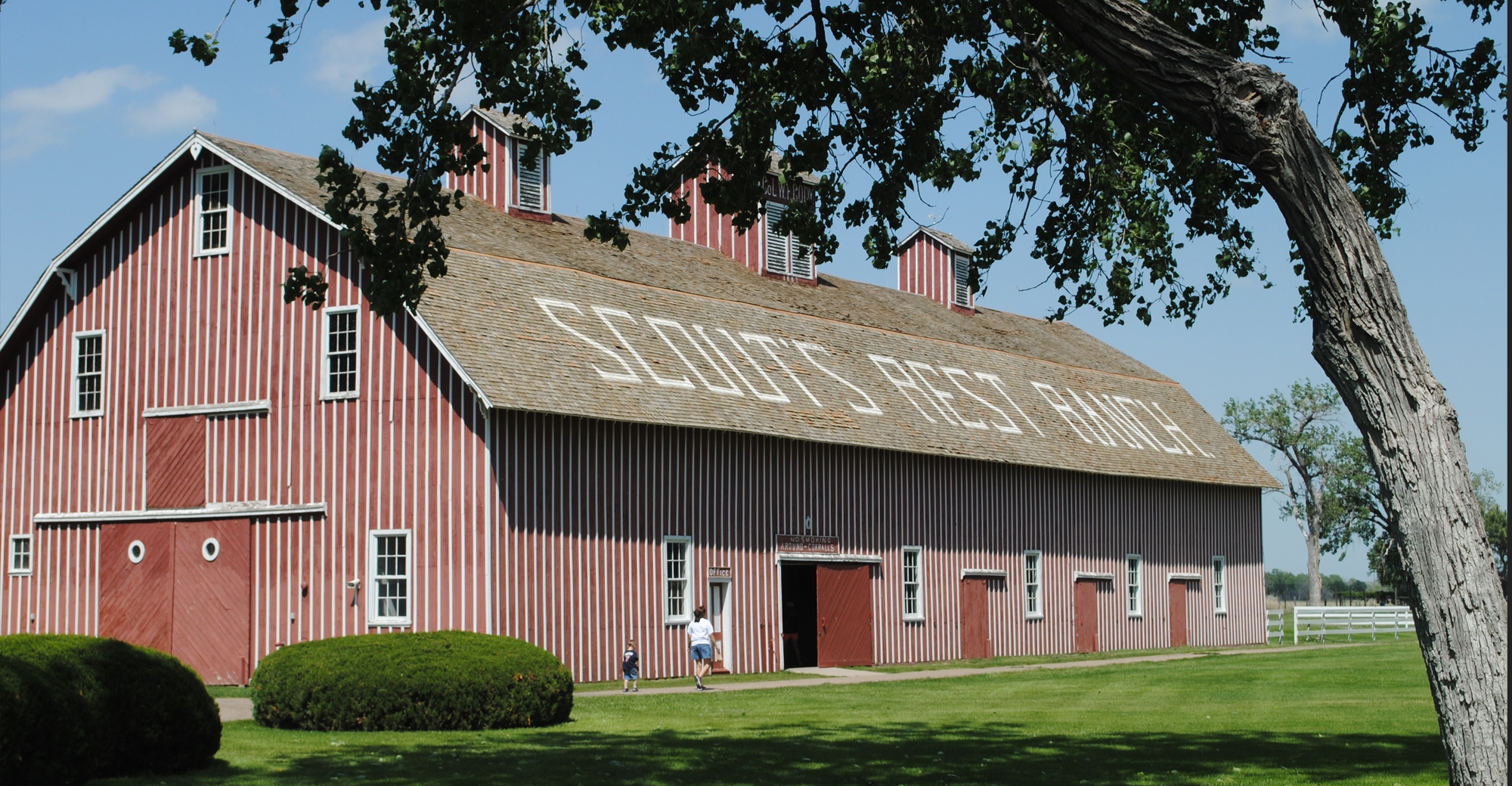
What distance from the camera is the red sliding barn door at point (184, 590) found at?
2958 centimetres

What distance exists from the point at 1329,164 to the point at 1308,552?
90.7m

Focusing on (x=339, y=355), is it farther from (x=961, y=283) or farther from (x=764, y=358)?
(x=961, y=283)

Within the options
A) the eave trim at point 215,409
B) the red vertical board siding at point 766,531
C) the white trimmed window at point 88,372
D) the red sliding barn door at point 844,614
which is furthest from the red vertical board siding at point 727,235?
the white trimmed window at point 88,372

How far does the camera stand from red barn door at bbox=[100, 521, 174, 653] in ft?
99.4

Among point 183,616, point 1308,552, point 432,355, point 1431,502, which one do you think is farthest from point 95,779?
point 1308,552

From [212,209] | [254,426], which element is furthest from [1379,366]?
[212,209]

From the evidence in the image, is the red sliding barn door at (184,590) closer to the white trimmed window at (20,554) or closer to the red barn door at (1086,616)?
the white trimmed window at (20,554)

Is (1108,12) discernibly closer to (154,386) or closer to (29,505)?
(154,386)

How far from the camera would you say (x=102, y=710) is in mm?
14102

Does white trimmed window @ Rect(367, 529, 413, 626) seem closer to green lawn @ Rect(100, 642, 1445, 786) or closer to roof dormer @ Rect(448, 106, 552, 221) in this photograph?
green lawn @ Rect(100, 642, 1445, 786)

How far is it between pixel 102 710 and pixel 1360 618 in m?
50.2

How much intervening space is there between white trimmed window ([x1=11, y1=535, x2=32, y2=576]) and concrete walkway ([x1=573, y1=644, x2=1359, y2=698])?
1239 cm

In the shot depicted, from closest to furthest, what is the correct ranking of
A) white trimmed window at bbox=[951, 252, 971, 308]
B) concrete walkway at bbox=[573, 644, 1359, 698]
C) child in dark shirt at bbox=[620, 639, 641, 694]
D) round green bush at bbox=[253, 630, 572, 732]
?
round green bush at bbox=[253, 630, 572, 732] → child in dark shirt at bbox=[620, 639, 641, 694] → concrete walkway at bbox=[573, 644, 1359, 698] → white trimmed window at bbox=[951, 252, 971, 308]

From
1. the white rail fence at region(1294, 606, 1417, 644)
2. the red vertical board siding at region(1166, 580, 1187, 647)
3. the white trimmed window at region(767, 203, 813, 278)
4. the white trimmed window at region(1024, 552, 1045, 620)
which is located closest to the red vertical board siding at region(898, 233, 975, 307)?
the white trimmed window at region(767, 203, 813, 278)
